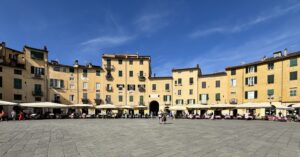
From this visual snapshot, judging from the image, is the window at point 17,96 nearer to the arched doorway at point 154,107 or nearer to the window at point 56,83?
the window at point 56,83

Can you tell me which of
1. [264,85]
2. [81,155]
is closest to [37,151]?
[81,155]

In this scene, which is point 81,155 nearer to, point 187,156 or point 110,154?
point 110,154

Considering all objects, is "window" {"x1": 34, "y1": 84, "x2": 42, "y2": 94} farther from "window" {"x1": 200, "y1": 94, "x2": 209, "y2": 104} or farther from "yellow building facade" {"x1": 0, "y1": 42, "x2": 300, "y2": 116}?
"window" {"x1": 200, "y1": 94, "x2": 209, "y2": 104}

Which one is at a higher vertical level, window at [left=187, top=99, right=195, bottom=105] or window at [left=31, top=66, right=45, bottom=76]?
window at [left=31, top=66, right=45, bottom=76]

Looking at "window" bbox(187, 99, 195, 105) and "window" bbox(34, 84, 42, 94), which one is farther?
"window" bbox(187, 99, 195, 105)

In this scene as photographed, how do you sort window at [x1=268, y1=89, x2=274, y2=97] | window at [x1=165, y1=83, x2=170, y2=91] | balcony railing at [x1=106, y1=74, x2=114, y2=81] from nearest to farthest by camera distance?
window at [x1=268, y1=89, x2=274, y2=97]
balcony railing at [x1=106, y1=74, x2=114, y2=81]
window at [x1=165, y1=83, x2=170, y2=91]

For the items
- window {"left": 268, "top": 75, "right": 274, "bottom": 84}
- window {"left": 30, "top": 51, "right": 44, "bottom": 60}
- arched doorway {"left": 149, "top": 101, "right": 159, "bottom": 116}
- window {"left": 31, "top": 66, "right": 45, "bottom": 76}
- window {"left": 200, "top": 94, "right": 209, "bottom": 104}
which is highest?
window {"left": 30, "top": 51, "right": 44, "bottom": 60}

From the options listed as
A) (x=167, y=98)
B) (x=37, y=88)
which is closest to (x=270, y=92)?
(x=167, y=98)

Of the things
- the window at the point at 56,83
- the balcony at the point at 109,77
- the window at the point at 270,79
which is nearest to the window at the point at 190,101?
the window at the point at 270,79

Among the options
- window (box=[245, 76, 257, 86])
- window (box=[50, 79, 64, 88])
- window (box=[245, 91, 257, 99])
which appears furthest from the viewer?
window (box=[50, 79, 64, 88])

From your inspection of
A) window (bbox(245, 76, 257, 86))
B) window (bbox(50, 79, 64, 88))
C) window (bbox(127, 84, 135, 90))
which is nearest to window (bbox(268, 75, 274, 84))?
window (bbox(245, 76, 257, 86))

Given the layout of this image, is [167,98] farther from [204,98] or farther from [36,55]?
[36,55]

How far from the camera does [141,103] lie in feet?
150

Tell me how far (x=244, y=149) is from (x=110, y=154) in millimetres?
5608
